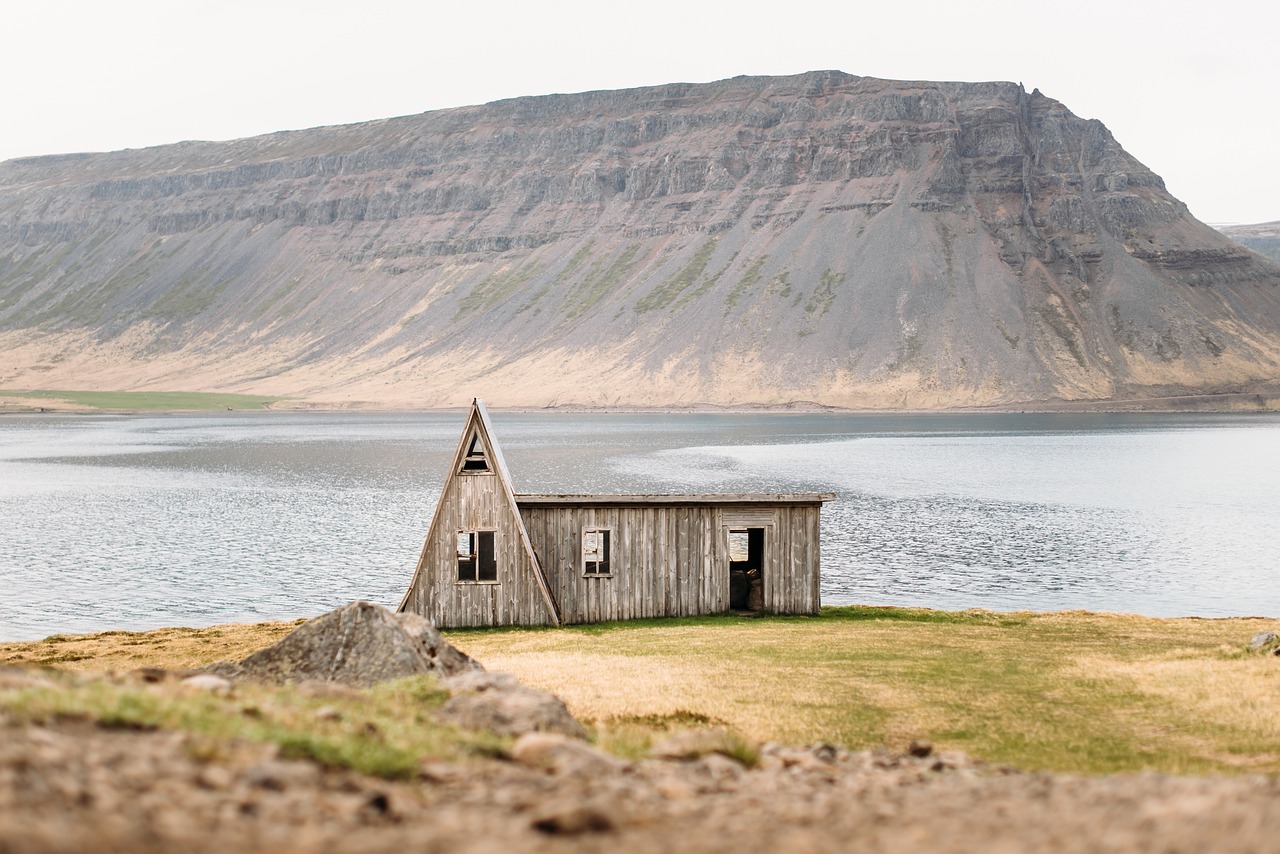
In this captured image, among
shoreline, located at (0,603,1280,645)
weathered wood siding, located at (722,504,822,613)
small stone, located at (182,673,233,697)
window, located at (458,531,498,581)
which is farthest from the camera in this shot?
weathered wood siding, located at (722,504,822,613)

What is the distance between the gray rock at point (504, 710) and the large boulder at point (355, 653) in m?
3.14

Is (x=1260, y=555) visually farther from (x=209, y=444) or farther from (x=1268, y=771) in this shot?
(x=209, y=444)

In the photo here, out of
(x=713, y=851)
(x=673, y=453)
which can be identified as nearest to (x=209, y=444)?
(x=673, y=453)

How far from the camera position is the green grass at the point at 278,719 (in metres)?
9.20

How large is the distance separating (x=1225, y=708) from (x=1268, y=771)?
14.1ft

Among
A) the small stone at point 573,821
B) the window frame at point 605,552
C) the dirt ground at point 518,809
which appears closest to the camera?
the dirt ground at point 518,809

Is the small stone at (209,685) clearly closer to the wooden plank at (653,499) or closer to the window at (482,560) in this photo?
the window at (482,560)

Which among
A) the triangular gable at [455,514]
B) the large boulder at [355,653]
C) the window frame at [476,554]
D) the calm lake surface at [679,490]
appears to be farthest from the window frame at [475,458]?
the large boulder at [355,653]

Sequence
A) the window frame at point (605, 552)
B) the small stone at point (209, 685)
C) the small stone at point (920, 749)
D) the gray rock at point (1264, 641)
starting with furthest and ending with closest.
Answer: the window frame at point (605, 552) < the gray rock at point (1264, 641) < the small stone at point (920, 749) < the small stone at point (209, 685)

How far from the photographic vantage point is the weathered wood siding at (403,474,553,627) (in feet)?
102

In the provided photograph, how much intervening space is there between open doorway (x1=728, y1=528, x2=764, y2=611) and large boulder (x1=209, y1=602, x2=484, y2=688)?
1549cm

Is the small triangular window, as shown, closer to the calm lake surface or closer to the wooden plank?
the wooden plank

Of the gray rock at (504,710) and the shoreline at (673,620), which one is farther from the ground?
the gray rock at (504,710)

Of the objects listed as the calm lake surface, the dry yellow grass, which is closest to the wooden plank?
the dry yellow grass
